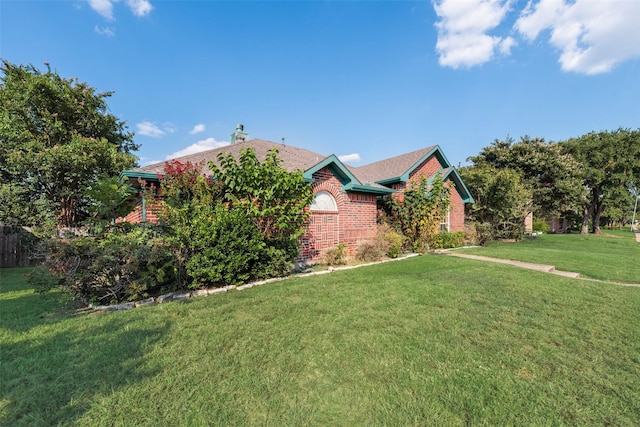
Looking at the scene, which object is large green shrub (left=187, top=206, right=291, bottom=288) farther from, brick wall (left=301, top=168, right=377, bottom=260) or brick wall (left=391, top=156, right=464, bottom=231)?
brick wall (left=391, top=156, right=464, bottom=231)

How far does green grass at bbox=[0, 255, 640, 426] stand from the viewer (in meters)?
2.36

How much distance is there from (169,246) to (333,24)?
39.8ft

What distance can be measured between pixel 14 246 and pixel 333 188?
15.0 metres

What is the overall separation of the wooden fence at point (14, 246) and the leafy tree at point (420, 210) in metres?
17.0

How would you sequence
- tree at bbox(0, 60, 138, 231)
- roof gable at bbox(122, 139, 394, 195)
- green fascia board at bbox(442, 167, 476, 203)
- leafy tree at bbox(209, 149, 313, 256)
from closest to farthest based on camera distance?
1. leafy tree at bbox(209, 149, 313, 256)
2. roof gable at bbox(122, 139, 394, 195)
3. tree at bbox(0, 60, 138, 231)
4. green fascia board at bbox(442, 167, 476, 203)

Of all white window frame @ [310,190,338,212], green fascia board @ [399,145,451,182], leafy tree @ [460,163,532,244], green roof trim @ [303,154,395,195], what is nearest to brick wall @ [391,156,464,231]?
green fascia board @ [399,145,451,182]

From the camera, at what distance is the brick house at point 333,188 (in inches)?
377

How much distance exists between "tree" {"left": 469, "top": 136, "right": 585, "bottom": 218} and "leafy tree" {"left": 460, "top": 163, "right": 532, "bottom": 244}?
18.0 feet

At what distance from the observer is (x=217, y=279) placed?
609cm

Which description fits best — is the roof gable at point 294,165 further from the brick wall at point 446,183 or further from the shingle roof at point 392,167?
the shingle roof at point 392,167

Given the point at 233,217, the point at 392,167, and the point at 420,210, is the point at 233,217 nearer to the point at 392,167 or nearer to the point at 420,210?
the point at 420,210

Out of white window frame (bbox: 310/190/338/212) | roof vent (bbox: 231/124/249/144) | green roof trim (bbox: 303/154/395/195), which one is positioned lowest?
white window frame (bbox: 310/190/338/212)

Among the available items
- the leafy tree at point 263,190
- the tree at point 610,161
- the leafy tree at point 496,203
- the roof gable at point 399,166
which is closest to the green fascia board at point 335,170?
the leafy tree at point 263,190

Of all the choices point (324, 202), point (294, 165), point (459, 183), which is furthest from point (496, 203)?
point (294, 165)
